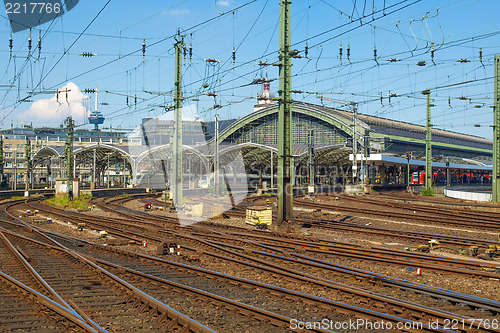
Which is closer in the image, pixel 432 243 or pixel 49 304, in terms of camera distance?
pixel 49 304

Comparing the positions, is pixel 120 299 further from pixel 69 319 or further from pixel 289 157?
pixel 289 157

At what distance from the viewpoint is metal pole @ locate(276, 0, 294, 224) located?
1841 centimetres

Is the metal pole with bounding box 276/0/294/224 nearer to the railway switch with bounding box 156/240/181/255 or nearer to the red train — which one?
the railway switch with bounding box 156/240/181/255

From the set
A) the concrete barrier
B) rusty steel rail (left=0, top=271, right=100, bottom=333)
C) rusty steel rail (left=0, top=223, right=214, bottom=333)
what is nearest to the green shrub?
rusty steel rail (left=0, top=223, right=214, bottom=333)

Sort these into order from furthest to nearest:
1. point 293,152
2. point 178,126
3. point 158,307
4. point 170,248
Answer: point 293,152 < point 178,126 < point 170,248 < point 158,307

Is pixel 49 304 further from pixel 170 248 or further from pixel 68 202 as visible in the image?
pixel 68 202

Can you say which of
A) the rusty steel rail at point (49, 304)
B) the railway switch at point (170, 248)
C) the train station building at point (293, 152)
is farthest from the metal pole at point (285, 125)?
the train station building at point (293, 152)

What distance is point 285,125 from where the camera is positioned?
61.4 feet

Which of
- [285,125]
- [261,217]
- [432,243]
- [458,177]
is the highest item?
[285,125]

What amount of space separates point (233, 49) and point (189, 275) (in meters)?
16.5

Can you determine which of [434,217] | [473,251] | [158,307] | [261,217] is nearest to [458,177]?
[434,217]

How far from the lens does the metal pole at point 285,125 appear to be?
18406 millimetres

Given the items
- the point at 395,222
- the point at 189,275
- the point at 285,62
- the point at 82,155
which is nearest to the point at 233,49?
the point at 285,62

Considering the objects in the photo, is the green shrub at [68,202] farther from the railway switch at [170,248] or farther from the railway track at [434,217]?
the railway switch at [170,248]
